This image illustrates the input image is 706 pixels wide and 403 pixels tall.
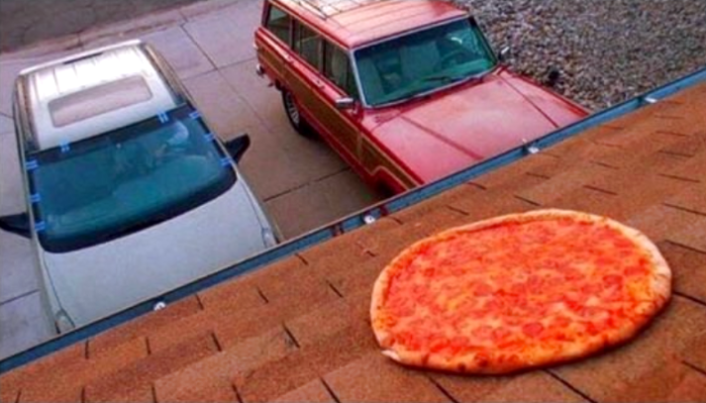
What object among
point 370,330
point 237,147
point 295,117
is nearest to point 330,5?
point 295,117

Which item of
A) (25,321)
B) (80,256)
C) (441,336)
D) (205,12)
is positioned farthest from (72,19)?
(441,336)

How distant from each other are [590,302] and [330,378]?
98cm

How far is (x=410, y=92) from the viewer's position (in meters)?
6.31

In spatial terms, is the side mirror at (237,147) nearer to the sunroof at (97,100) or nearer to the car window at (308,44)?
the sunroof at (97,100)

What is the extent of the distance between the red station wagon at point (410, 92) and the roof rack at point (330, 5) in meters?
0.01

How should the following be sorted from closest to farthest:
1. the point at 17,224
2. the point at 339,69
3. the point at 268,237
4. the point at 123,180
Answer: the point at 268,237, the point at 123,180, the point at 17,224, the point at 339,69

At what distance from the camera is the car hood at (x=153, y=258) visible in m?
4.81

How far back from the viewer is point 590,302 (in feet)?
8.22

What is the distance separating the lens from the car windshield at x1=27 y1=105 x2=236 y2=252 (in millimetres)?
5207

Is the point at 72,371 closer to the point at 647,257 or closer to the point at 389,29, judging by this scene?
the point at 647,257

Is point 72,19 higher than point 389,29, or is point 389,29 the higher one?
point 389,29

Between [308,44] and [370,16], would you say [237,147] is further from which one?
[370,16]

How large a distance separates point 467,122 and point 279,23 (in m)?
3.40

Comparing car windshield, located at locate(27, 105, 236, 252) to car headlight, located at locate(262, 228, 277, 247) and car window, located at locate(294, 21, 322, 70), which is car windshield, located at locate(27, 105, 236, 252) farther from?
car window, located at locate(294, 21, 322, 70)
